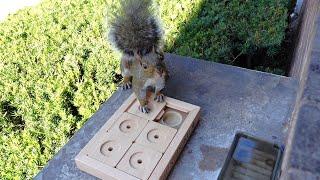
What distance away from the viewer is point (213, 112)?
5.92 feet

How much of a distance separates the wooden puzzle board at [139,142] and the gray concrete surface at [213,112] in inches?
2.9

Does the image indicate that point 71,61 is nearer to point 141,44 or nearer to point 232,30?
point 232,30

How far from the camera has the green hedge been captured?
8.64 feet

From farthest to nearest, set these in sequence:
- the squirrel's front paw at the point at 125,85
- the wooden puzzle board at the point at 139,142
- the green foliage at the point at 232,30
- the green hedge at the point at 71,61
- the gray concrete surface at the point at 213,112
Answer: the green foliage at the point at 232,30, the green hedge at the point at 71,61, the squirrel's front paw at the point at 125,85, the gray concrete surface at the point at 213,112, the wooden puzzle board at the point at 139,142

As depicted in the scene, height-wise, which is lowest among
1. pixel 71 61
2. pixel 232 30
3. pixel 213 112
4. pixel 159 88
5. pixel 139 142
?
pixel 139 142

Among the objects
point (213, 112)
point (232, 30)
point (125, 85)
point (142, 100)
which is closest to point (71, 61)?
point (125, 85)

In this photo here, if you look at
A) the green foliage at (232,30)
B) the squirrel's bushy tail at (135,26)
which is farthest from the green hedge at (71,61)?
the squirrel's bushy tail at (135,26)

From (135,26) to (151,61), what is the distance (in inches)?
6.9

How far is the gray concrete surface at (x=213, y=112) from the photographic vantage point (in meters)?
1.57

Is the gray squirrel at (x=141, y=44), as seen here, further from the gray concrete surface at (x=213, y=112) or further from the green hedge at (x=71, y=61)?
the green hedge at (x=71, y=61)

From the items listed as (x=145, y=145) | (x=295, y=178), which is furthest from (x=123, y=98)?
(x=295, y=178)

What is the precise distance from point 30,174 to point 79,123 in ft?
1.61

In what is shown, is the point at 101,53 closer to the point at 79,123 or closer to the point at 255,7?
the point at 79,123

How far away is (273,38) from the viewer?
8.91 ft
